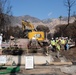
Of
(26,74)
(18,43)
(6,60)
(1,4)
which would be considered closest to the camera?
(26,74)

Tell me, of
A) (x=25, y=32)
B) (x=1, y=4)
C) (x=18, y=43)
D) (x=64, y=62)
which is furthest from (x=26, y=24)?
(x=64, y=62)

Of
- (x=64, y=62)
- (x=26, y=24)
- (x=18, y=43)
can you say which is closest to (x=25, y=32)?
(x=26, y=24)

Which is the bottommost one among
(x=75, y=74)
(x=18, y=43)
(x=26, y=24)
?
(x=75, y=74)

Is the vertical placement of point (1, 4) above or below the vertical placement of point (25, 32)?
above

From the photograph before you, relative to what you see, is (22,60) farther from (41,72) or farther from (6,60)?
(41,72)

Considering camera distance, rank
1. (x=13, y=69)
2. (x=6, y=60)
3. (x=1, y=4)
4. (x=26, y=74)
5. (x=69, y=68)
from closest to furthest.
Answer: (x=26, y=74) < (x=13, y=69) < (x=69, y=68) < (x=6, y=60) < (x=1, y=4)

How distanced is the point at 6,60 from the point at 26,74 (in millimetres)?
4204

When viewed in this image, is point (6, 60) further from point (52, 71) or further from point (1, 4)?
point (1, 4)

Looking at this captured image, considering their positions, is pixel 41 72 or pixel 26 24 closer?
pixel 41 72

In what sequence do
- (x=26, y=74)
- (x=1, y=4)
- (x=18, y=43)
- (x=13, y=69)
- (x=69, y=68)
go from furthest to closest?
(x=1, y=4), (x=18, y=43), (x=69, y=68), (x=13, y=69), (x=26, y=74)

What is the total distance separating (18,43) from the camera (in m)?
36.9

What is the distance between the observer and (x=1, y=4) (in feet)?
144

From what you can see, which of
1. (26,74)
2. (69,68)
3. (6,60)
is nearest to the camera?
(26,74)

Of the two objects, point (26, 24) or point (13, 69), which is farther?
point (26, 24)
